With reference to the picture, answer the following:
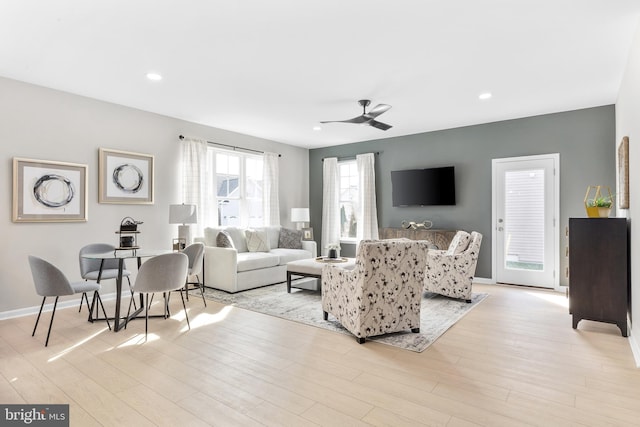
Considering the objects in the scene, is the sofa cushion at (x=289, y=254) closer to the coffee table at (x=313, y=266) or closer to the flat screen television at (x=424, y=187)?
the coffee table at (x=313, y=266)

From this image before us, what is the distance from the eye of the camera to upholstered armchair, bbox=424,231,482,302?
15.2 ft

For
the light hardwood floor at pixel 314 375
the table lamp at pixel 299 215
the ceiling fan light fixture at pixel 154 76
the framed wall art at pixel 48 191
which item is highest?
the ceiling fan light fixture at pixel 154 76

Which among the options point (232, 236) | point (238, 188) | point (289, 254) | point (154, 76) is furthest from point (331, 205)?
Answer: point (154, 76)

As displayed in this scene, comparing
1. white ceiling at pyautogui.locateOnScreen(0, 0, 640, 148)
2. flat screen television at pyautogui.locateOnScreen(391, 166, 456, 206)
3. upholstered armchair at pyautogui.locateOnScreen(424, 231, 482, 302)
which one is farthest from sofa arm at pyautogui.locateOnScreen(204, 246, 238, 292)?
flat screen television at pyautogui.locateOnScreen(391, 166, 456, 206)

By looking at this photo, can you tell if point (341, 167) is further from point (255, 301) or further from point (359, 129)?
point (255, 301)

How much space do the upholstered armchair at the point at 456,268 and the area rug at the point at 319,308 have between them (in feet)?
0.48

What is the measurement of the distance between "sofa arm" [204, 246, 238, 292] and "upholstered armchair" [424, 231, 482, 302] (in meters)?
2.76

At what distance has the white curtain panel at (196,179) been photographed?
18.8ft

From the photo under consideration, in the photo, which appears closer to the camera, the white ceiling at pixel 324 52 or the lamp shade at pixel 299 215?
the white ceiling at pixel 324 52

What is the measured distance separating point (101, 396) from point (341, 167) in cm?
629

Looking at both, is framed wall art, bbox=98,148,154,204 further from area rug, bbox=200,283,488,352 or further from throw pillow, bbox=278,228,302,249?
throw pillow, bbox=278,228,302,249

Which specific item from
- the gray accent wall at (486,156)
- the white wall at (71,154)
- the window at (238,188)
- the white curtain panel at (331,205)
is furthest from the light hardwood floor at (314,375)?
the white curtain panel at (331,205)

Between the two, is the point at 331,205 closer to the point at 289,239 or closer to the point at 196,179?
the point at 289,239

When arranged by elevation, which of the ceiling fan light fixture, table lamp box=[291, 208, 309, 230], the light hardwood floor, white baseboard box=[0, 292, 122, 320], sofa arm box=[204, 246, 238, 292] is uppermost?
the ceiling fan light fixture
